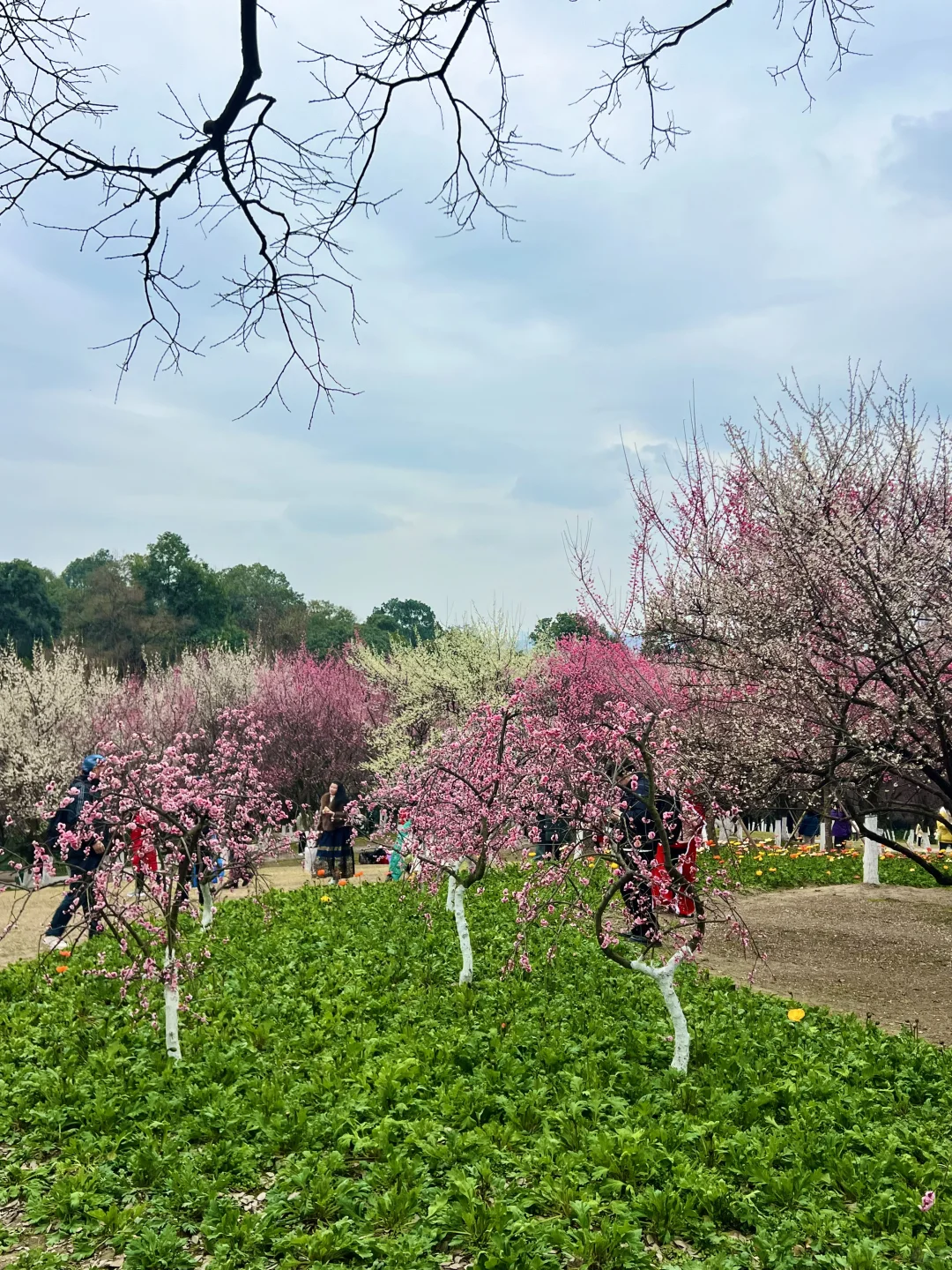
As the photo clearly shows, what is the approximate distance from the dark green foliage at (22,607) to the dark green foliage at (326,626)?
16.2 metres

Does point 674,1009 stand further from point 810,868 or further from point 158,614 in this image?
point 158,614

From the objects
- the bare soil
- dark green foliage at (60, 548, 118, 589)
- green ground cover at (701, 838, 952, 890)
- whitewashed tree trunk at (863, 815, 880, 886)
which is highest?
dark green foliage at (60, 548, 118, 589)

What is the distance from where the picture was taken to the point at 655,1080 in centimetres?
583

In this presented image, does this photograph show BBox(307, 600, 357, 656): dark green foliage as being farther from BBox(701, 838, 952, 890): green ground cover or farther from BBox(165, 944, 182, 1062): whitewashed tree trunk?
BBox(165, 944, 182, 1062): whitewashed tree trunk

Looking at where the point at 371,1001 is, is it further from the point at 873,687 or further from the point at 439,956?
the point at 873,687

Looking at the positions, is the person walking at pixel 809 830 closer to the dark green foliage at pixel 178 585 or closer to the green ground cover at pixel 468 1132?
the green ground cover at pixel 468 1132

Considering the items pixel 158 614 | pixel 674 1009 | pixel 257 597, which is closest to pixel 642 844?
pixel 674 1009

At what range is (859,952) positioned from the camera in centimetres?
1098

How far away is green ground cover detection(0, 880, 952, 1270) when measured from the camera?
4152 mm

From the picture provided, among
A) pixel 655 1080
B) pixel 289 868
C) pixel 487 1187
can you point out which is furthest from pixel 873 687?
pixel 289 868

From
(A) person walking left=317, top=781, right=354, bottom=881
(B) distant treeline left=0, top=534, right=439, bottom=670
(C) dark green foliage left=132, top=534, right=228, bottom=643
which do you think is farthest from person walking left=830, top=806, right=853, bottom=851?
(C) dark green foliage left=132, top=534, right=228, bottom=643

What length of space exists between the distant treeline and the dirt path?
3925 cm

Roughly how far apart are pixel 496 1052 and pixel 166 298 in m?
4.90

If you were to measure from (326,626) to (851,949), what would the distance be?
213 ft
